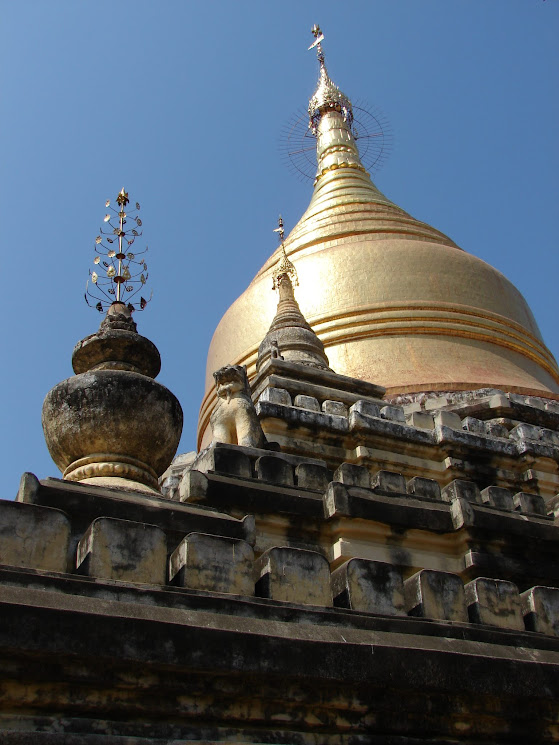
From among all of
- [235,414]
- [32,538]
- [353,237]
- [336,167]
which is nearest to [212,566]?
[32,538]

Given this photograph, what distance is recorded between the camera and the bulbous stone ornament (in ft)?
24.1

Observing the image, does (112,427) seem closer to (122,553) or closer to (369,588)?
(122,553)

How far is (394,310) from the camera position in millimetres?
17812

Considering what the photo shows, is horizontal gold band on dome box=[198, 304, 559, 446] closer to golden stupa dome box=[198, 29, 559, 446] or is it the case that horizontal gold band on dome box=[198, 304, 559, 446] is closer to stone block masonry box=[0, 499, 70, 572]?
golden stupa dome box=[198, 29, 559, 446]

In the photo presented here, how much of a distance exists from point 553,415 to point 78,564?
1017cm

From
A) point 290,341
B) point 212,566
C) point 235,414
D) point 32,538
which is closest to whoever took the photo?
point 32,538

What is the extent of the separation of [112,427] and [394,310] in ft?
36.8

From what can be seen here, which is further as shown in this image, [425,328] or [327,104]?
[327,104]

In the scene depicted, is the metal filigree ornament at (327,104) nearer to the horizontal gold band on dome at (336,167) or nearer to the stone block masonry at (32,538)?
the horizontal gold band on dome at (336,167)

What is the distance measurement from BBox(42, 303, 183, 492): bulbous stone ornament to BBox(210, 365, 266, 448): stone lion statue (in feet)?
4.39

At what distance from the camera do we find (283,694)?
4.25 m

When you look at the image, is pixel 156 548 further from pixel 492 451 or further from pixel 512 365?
pixel 512 365

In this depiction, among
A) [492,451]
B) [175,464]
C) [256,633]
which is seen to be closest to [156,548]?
[256,633]

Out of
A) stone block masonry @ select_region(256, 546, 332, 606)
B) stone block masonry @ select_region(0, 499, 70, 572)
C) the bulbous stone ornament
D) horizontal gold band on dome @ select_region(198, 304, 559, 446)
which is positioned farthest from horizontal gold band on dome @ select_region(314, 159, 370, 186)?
stone block masonry @ select_region(0, 499, 70, 572)
